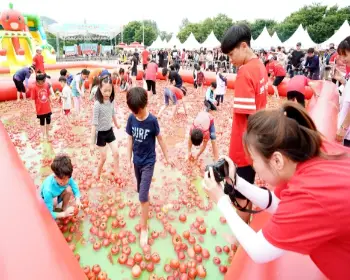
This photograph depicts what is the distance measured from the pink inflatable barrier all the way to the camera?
1.32 meters

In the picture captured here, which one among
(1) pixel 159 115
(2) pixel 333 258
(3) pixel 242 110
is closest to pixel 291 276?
(2) pixel 333 258

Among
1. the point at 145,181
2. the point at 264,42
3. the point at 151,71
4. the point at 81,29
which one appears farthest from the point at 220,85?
the point at 81,29

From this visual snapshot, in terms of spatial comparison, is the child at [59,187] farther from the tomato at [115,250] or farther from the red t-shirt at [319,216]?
the red t-shirt at [319,216]

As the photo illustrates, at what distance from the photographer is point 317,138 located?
141 centimetres

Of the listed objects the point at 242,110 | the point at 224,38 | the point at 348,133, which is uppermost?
the point at 224,38

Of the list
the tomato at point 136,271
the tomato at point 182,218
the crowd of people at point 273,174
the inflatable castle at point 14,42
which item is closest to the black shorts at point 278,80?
the crowd of people at point 273,174

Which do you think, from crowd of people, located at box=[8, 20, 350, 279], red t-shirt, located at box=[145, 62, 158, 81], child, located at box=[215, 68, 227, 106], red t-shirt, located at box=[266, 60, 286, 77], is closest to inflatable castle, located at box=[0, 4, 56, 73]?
red t-shirt, located at box=[145, 62, 158, 81]

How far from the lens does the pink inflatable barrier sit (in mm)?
1961

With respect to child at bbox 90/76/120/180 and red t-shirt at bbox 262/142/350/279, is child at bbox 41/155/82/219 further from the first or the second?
red t-shirt at bbox 262/142/350/279

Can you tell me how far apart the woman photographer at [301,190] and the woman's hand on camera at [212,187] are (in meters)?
0.24

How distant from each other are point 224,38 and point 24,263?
2563mm

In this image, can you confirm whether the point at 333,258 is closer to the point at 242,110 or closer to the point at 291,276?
the point at 291,276

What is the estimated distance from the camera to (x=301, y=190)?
4.04 ft

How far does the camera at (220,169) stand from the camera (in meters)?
2.02
